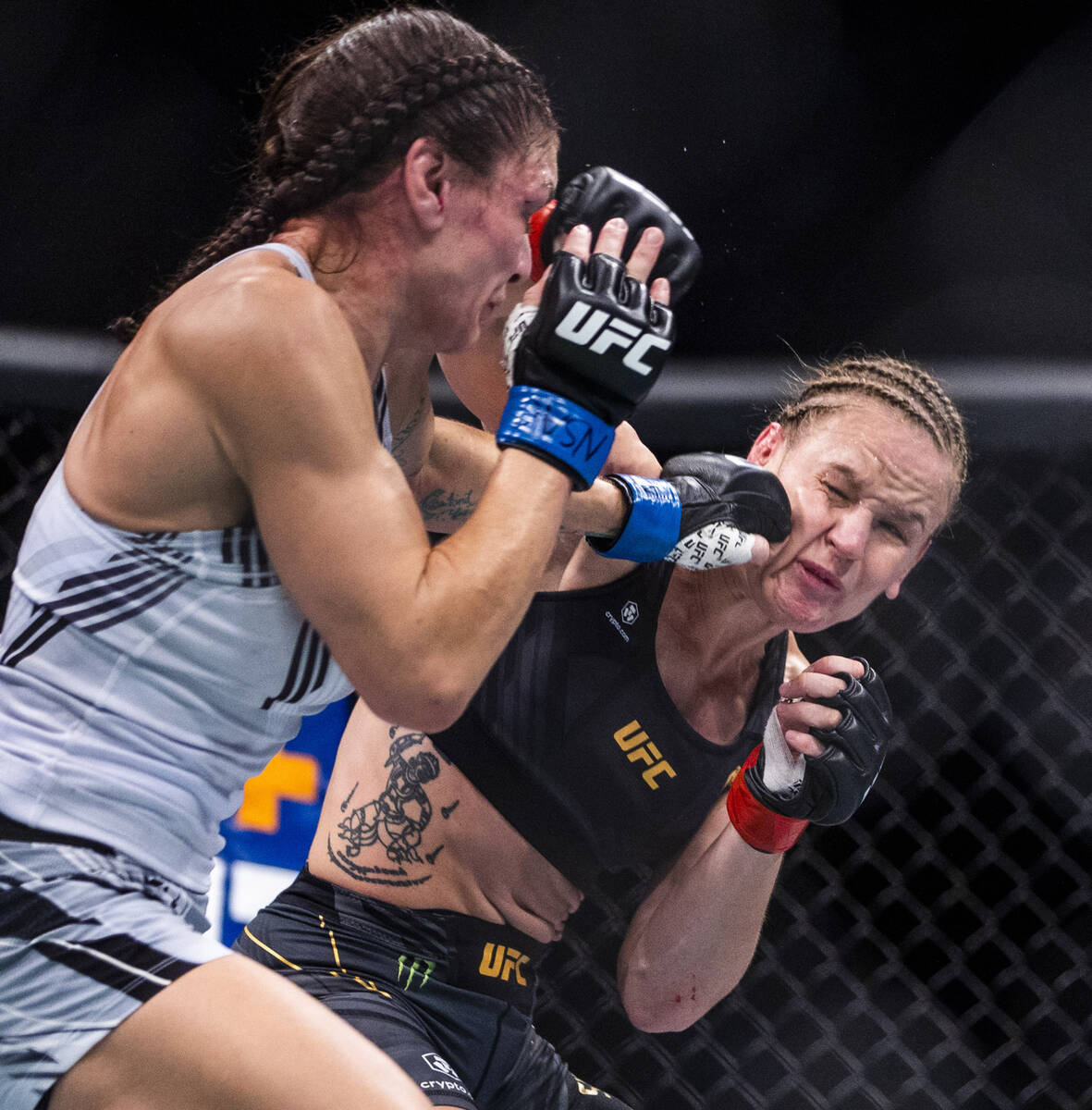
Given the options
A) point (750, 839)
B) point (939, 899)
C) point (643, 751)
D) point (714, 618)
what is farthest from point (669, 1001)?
point (939, 899)

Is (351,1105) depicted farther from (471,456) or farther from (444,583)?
(471,456)

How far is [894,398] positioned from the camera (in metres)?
1.57

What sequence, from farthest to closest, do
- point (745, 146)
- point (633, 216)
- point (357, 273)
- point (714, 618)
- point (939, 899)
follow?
point (745, 146) < point (939, 899) < point (714, 618) < point (633, 216) < point (357, 273)

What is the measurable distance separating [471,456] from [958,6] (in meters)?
→ 1.79

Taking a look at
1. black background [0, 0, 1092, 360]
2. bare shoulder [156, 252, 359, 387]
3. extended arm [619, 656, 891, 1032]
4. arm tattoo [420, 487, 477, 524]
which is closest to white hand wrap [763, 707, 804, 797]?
extended arm [619, 656, 891, 1032]

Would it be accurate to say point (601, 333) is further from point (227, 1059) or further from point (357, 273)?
point (227, 1059)

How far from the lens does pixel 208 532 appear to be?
89 centimetres

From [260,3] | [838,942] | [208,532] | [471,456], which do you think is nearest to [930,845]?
[838,942]

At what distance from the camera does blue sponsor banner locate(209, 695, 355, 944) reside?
6.01ft

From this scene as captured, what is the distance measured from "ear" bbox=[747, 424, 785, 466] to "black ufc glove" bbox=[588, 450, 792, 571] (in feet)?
0.51

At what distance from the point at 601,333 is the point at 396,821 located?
694 millimetres

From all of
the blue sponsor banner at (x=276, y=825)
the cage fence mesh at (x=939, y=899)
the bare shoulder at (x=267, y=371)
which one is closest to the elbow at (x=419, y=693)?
the bare shoulder at (x=267, y=371)

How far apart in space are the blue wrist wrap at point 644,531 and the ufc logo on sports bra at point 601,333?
341 millimetres

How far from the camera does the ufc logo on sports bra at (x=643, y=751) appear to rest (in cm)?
147
